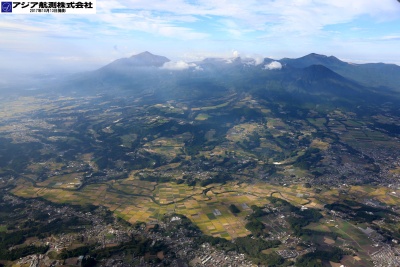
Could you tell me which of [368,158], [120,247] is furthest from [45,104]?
[368,158]

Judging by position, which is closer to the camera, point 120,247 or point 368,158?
point 120,247

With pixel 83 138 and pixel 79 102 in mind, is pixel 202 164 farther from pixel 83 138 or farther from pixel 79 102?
pixel 79 102

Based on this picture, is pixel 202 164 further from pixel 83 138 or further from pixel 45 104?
pixel 45 104

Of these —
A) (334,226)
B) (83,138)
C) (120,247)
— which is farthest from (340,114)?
(120,247)

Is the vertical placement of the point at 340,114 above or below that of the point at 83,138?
above

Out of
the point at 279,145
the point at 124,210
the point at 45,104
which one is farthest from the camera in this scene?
the point at 45,104

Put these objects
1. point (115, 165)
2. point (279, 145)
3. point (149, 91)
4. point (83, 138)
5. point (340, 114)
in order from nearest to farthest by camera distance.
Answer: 1. point (115, 165)
2. point (279, 145)
3. point (83, 138)
4. point (340, 114)
5. point (149, 91)

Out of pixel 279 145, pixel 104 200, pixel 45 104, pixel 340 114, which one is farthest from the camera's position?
pixel 45 104

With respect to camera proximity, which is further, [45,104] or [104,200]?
[45,104]

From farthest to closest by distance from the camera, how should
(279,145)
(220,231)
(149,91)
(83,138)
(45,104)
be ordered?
(149,91) → (45,104) → (83,138) → (279,145) → (220,231)
